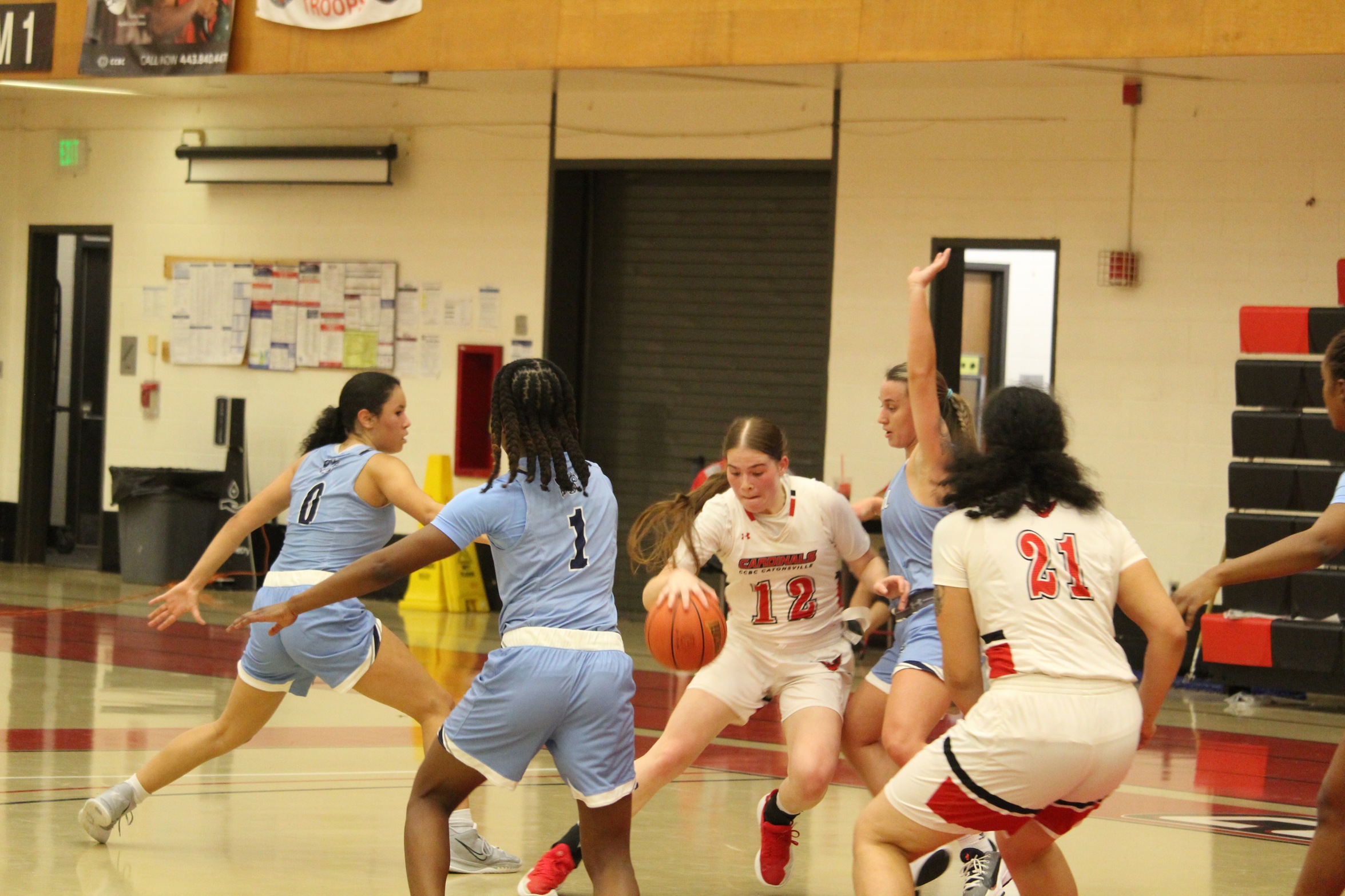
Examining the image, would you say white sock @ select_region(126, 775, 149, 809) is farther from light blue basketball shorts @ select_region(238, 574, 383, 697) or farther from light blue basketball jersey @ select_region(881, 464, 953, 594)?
light blue basketball jersey @ select_region(881, 464, 953, 594)

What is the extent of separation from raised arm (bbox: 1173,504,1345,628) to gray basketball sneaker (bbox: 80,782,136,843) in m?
3.22

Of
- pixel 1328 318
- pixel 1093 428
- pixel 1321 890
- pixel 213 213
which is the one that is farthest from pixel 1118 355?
pixel 213 213

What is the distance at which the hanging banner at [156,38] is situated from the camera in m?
10.5

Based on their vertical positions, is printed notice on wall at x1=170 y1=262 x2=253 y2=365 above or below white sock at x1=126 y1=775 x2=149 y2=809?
above

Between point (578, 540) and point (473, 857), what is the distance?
147 cm

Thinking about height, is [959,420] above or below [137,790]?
above

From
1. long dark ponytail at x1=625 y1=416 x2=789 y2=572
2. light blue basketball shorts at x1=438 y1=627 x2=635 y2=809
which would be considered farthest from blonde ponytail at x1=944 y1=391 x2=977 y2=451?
light blue basketball shorts at x1=438 y1=627 x2=635 y2=809

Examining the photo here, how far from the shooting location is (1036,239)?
9812mm

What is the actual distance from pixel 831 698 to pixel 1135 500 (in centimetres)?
550

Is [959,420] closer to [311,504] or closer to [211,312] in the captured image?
[311,504]

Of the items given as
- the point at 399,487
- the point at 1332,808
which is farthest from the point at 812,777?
the point at 399,487

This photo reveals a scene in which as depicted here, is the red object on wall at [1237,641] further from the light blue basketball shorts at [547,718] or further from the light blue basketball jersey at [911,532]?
the light blue basketball shorts at [547,718]

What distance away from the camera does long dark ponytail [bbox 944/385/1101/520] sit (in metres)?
3.33

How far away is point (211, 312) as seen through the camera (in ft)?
41.0
